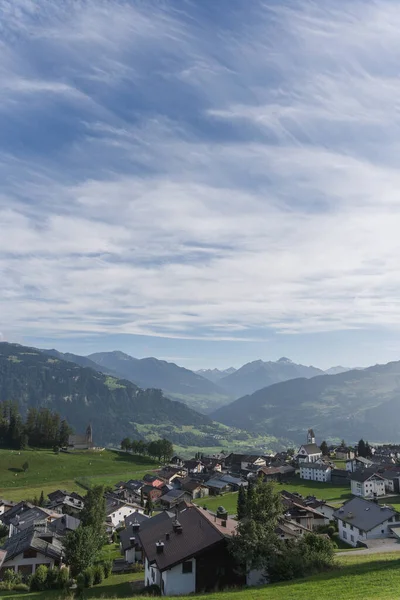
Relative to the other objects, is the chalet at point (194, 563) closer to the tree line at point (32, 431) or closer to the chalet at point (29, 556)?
the chalet at point (29, 556)

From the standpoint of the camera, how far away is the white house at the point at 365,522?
66312mm

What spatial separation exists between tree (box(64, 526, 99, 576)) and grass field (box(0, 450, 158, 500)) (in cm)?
7979

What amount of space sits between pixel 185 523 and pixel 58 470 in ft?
403

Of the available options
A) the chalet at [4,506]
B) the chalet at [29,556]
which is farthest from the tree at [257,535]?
the chalet at [4,506]

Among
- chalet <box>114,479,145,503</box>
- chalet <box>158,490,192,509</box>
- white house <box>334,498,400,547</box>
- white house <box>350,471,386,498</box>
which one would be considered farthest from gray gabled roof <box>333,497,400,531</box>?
chalet <box>114,479,145,503</box>

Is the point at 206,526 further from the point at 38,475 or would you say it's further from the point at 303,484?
the point at 38,475

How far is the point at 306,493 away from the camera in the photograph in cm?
12156

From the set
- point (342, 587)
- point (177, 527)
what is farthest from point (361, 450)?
point (342, 587)

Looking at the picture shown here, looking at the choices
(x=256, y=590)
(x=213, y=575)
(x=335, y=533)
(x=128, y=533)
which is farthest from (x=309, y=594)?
(x=335, y=533)

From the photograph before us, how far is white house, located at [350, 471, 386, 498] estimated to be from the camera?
120 meters

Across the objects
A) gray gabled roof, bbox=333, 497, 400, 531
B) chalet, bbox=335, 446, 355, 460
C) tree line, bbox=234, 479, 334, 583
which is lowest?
chalet, bbox=335, 446, 355, 460

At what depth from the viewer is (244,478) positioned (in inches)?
5856

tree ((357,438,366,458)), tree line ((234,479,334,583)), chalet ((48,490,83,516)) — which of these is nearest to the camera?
tree line ((234,479,334,583))

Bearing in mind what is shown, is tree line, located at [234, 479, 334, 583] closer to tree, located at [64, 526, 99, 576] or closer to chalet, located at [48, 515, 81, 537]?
tree, located at [64, 526, 99, 576]
